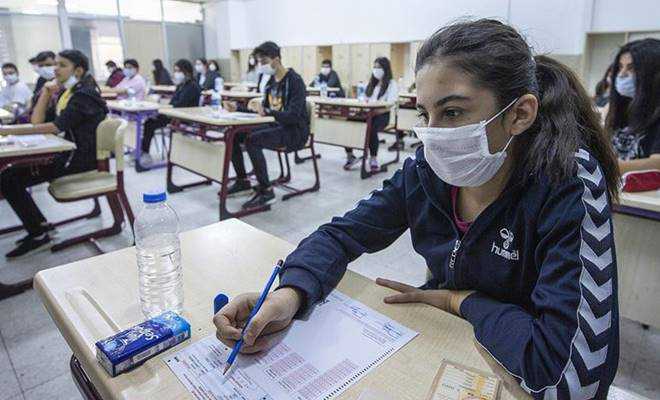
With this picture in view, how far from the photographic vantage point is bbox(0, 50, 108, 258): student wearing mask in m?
2.60

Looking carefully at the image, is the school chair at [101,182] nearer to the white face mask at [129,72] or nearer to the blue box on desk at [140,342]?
the blue box on desk at [140,342]

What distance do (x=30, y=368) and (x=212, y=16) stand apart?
12.0m

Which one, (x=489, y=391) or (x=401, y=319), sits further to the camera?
(x=401, y=319)

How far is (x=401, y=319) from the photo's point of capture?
78cm

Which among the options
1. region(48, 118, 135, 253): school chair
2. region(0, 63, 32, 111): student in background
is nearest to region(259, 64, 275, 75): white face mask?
region(48, 118, 135, 253): school chair

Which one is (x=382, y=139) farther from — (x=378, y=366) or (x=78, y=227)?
(x=378, y=366)

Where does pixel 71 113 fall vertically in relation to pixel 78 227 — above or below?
above

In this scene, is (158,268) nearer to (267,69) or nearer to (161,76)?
(267,69)

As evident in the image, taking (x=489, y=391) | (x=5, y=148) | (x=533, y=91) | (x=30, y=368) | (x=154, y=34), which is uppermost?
(x=154, y=34)

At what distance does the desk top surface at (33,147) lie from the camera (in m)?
2.22

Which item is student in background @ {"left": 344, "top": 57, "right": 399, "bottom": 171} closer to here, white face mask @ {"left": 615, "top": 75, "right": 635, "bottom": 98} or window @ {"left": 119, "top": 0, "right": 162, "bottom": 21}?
white face mask @ {"left": 615, "top": 75, "right": 635, "bottom": 98}

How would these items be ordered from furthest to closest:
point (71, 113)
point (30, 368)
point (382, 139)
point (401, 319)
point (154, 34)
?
point (154, 34)
point (382, 139)
point (71, 113)
point (30, 368)
point (401, 319)

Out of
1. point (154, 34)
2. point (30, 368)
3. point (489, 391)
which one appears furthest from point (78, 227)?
point (154, 34)

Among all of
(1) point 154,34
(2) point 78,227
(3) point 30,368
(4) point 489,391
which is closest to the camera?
(4) point 489,391
